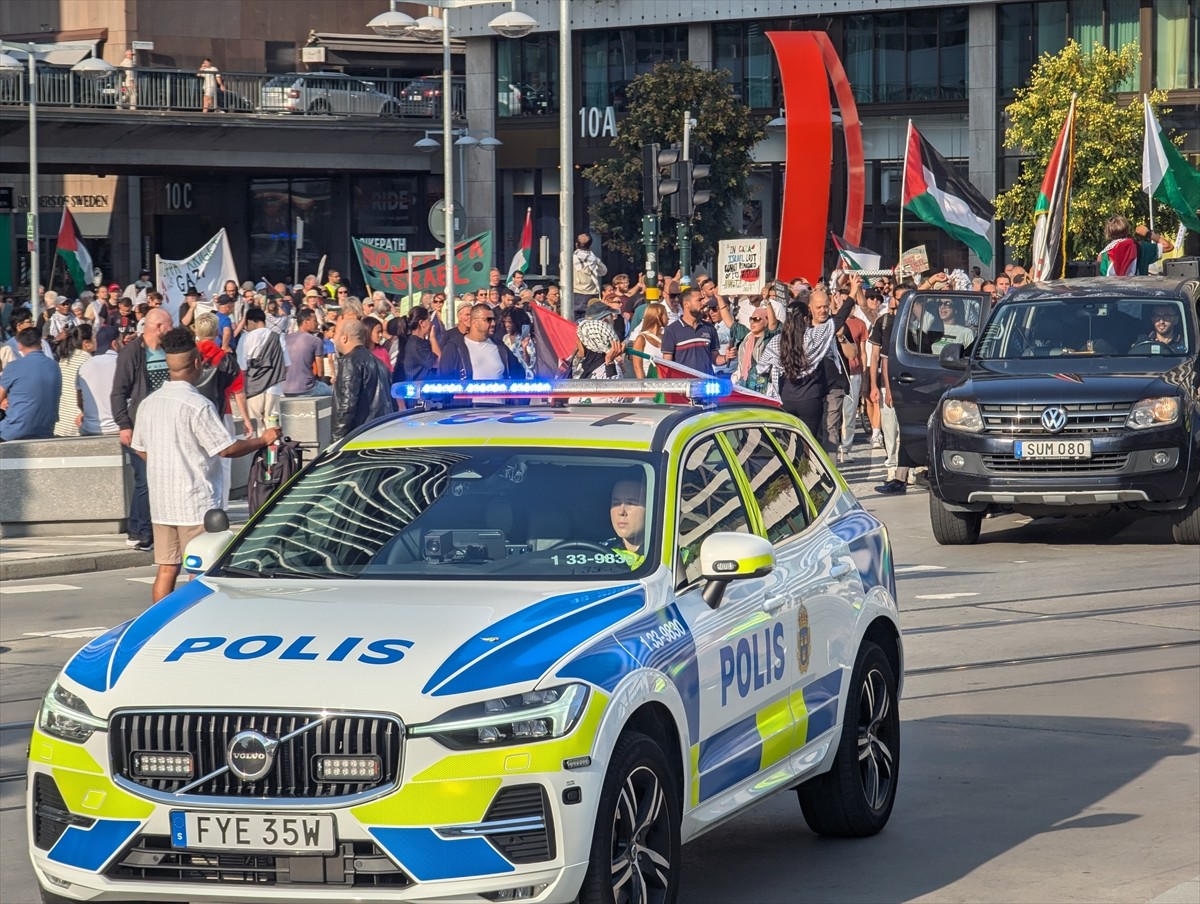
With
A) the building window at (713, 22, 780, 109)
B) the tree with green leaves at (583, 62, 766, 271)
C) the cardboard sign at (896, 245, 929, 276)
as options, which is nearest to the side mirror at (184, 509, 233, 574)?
the cardboard sign at (896, 245, 929, 276)

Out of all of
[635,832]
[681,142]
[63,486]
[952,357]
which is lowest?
[63,486]

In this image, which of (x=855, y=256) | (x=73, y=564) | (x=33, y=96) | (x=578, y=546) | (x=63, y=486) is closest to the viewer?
(x=578, y=546)

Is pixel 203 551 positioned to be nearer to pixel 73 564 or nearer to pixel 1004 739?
pixel 1004 739

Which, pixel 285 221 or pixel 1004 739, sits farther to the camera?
pixel 285 221

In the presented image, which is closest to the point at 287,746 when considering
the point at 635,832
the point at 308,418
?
the point at 635,832

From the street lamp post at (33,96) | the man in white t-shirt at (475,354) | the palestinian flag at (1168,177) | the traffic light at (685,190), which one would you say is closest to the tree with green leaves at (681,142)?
the street lamp post at (33,96)

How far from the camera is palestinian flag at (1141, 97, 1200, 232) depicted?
27.7m

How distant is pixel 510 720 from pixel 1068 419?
1099 cm

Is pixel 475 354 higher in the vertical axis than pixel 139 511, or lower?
higher

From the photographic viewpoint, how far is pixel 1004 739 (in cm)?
912

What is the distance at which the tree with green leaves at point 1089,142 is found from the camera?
42469mm

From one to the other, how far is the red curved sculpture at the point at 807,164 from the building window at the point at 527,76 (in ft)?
88.8

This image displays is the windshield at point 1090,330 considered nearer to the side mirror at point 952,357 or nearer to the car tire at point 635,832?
the side mirror at point 952,357

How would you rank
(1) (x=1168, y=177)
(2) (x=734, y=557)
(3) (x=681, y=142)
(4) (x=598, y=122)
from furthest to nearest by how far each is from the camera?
(4) (x=598, y=122)
(3) (x=681, y=142)
(1) (x=1168, y=177)
(2) (x=734, y=557)
